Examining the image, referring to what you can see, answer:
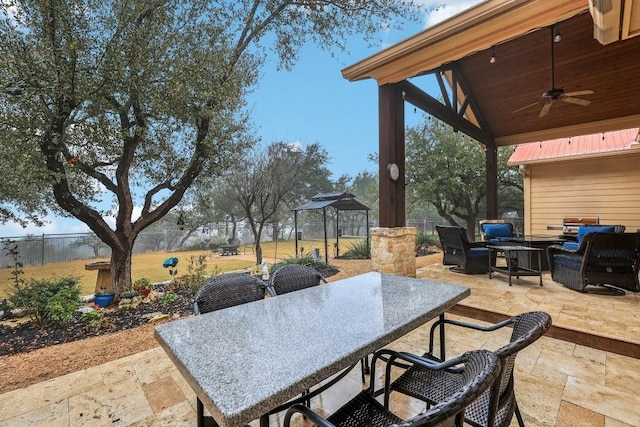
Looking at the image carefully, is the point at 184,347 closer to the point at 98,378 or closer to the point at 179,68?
the point at 98,378

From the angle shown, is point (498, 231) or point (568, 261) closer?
point (568, 261)

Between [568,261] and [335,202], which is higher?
[335,202]

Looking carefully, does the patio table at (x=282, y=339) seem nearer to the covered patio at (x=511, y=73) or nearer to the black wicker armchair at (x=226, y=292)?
the black wicker armchair at (x=226, y=292)

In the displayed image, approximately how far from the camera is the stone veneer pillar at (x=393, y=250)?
418 centimetres

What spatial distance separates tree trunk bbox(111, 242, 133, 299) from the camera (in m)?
4.72

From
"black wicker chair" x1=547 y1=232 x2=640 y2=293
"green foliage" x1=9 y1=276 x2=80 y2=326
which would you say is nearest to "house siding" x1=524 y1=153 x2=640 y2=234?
"black wicker chair" x1=547 y1=232 x2=640 y2=293

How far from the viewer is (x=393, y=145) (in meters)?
4.24

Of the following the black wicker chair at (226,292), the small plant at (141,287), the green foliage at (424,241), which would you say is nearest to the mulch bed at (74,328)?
the small plant at (141,287)

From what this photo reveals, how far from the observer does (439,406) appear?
2.34 feet

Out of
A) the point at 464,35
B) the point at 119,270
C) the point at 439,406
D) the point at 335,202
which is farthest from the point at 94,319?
the point at 335,202

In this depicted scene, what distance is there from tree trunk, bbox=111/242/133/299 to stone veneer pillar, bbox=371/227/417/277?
3956mm

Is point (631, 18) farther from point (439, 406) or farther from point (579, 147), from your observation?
point (579, 147)

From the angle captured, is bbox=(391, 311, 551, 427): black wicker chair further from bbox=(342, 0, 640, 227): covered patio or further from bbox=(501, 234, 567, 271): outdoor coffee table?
bbox=(501, 234, 567, 271): outdoor coffee table

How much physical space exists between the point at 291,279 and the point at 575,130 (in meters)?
7.93
